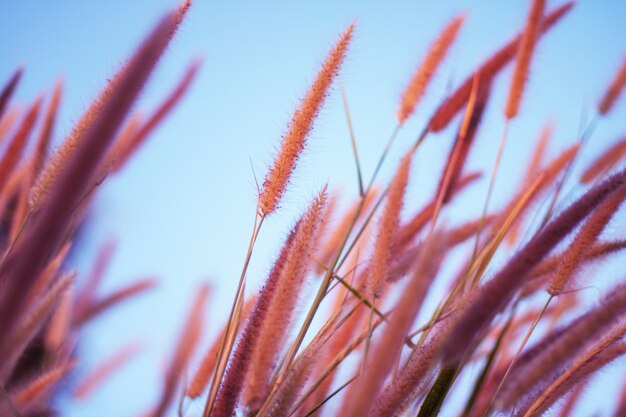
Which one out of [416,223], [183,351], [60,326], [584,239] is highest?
[416,223]

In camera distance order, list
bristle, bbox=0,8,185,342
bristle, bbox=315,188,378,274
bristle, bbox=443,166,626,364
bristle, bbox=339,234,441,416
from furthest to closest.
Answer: bristle, bbox=315,188,378,274 < bristle, bbox=443,166,626,364 < bristle, bbox=339,234,441,416 < bristle, bbox=0,8,185,342

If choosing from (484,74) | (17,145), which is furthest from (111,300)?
(484,74)

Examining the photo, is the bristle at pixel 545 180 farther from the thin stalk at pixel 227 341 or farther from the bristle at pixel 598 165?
the thin stalk at pixel 227 341

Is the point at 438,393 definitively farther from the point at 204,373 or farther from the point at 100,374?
the point at 100,374

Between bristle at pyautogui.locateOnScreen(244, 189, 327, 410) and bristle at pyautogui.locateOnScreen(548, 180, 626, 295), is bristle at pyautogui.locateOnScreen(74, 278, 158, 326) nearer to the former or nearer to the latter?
bristle at pyautogui.locateOnScreen(244, 189, 327, 410)

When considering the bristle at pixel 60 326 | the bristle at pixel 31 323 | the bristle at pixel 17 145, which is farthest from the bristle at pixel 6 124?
the bristle at pixel 31 323

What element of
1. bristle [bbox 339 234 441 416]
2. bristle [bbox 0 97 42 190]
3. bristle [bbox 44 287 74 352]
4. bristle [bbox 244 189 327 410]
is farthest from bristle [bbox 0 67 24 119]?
bristle [bbox 339 234 441 416]

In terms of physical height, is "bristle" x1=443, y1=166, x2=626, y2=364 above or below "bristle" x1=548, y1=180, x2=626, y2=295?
below
